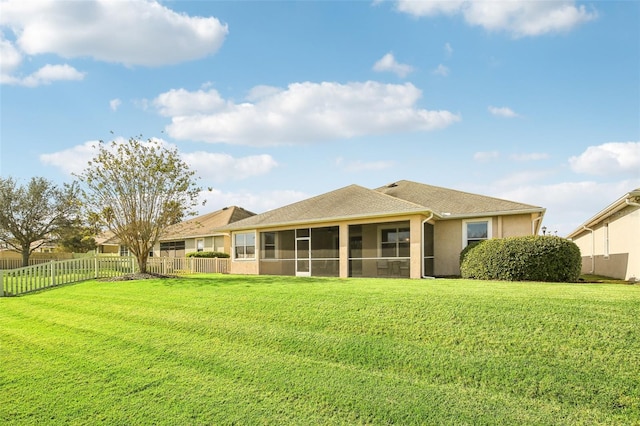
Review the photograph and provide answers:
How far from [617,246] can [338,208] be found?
11.4m

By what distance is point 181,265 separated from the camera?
2434 cm

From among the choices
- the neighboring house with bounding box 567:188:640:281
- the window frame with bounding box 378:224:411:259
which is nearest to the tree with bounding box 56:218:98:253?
the window frame with bounding box 378:224:411:259

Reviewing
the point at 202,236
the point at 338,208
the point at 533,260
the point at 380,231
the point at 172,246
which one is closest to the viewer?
the point at 533,260

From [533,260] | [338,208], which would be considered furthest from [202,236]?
[533,260]

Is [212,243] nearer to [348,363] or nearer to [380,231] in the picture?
[380,231]

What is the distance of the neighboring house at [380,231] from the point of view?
1656 cm

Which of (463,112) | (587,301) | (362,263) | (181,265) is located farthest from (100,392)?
(181,265)

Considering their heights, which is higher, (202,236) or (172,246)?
(202,236)

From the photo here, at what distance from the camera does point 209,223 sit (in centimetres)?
3219

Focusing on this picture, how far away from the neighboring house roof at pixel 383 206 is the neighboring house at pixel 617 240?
2807 millimetres

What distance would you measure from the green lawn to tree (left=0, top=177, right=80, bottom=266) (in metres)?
31.2

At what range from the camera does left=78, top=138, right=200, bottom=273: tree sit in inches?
741

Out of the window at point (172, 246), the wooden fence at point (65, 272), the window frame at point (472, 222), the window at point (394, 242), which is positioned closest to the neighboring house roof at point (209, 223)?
the window at point (172, 246)

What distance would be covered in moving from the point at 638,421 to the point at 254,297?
7.67 metres
